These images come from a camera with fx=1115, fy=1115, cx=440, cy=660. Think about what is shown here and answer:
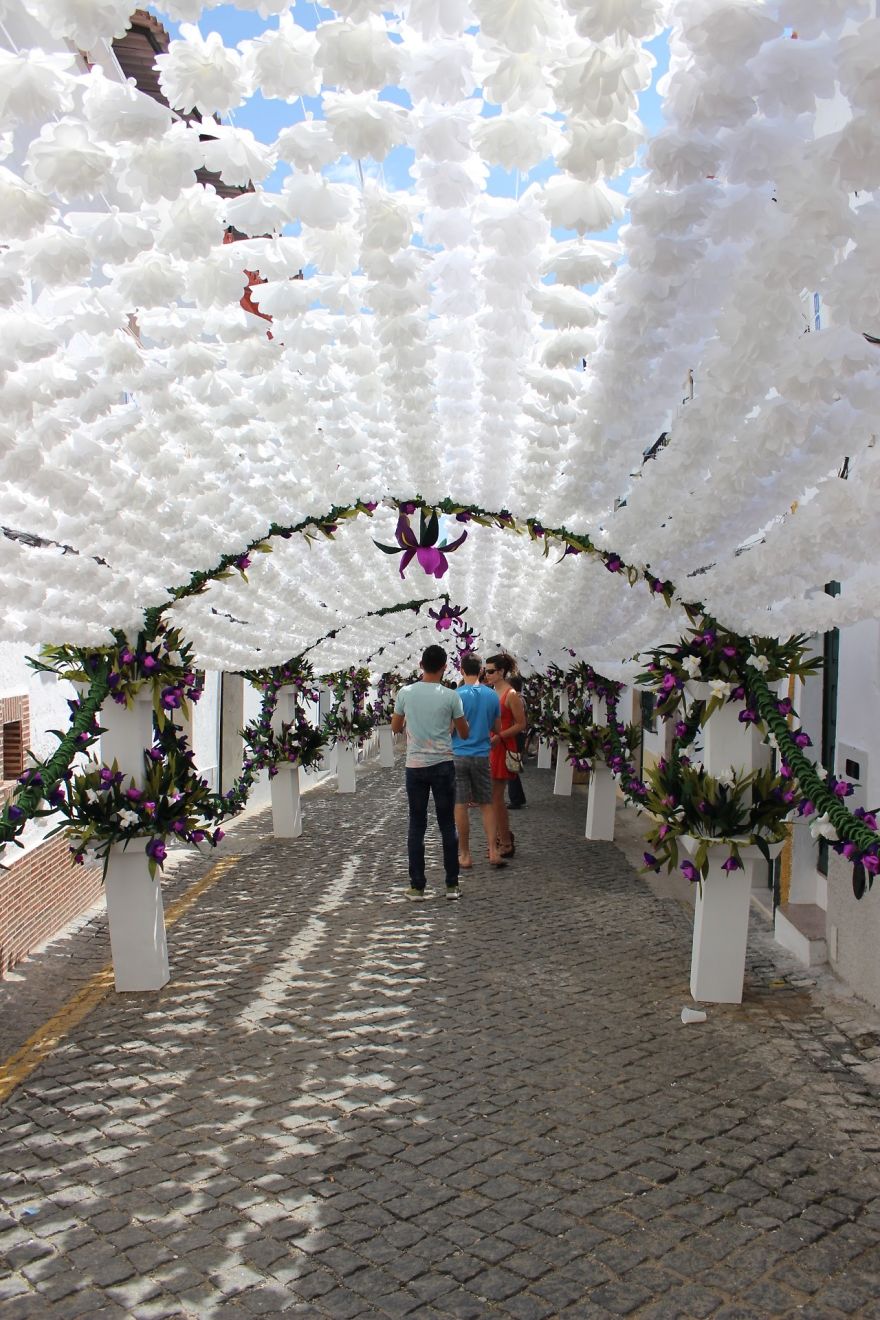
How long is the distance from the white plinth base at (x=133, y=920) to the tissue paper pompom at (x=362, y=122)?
4.34 meters

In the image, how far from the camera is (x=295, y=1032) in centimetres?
553

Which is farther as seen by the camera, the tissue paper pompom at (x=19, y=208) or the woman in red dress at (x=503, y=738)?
the woman in red dress at (x=503, y=738)

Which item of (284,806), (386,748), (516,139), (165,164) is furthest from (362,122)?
(386,748)

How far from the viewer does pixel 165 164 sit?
303cm

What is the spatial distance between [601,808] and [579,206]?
31.7 ft

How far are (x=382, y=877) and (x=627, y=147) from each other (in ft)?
26.0

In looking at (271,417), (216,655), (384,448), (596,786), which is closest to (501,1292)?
(271,417)

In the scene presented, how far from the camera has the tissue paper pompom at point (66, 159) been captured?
2947mm

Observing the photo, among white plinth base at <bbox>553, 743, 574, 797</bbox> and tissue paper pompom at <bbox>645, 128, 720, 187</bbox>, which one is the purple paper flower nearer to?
tissue paper pompom at <bbox>645, 128, 720, 187</bbox>

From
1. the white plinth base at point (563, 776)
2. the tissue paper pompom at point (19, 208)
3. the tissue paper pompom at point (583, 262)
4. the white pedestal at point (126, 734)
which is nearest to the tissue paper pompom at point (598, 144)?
the tissue paper pompom at point (583, 262)

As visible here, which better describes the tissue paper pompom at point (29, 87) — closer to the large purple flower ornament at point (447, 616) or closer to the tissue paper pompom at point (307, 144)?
the tissue paper pompom at point (307, 144)

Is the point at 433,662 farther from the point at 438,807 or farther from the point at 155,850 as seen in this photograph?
the point at 155,850

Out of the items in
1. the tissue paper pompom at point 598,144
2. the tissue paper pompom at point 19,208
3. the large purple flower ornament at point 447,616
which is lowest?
the large purple flower ornament at point 447,616

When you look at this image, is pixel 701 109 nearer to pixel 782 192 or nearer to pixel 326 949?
pixel 782 192
